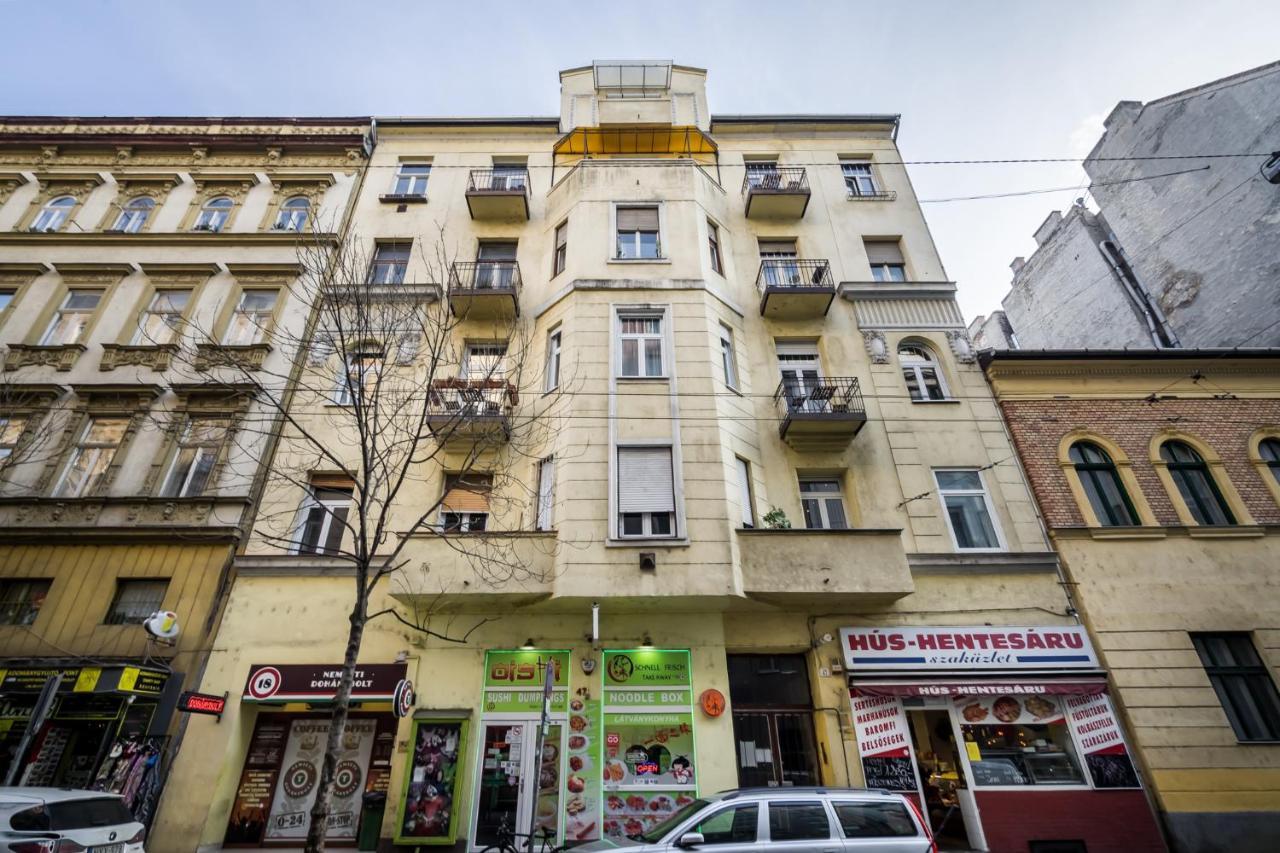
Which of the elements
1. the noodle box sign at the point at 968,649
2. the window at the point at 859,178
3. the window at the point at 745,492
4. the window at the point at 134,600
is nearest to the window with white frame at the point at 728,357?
the window at the point at 745,492

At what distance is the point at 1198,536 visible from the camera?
12.2m

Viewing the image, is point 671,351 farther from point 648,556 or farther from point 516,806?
point 516,806

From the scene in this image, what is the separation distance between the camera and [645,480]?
11.7 m

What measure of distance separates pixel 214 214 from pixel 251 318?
508 centimetres

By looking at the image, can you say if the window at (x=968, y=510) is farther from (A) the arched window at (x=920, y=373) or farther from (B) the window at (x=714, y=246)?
(B) the window at (x=714, y=246)

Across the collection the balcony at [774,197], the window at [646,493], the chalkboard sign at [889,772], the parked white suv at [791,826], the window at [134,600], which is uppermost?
the balcony at [774,197]

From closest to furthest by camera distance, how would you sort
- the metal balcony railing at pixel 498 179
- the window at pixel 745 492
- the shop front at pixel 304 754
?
the shop front at pixel 304 754 → the window at pixel 745 492 → the metal balcony railing at pixel 498 179

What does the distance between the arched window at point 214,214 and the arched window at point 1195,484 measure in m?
27.1

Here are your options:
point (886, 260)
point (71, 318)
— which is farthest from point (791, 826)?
point (71, 318)

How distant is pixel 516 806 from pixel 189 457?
11104 millimetres

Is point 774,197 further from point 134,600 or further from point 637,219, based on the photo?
point 134,600

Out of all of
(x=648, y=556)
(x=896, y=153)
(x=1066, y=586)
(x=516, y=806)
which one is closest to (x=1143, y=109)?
(x=896, y=153)

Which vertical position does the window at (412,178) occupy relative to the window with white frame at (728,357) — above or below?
above

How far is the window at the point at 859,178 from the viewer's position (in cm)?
1809
